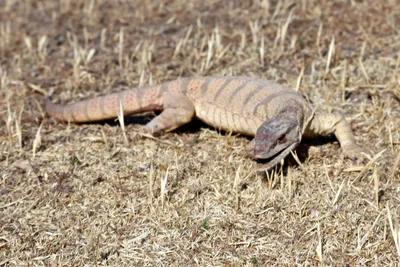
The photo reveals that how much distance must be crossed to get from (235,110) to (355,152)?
4.25 ft

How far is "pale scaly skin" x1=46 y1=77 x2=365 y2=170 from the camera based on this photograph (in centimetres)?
555

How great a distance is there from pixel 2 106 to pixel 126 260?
3204 millimetres

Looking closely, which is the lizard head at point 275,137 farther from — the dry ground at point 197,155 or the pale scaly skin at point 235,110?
the dry ground at point 197,155

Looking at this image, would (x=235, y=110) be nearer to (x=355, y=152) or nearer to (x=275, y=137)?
(x=275, y=137)

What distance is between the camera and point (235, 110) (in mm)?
6430

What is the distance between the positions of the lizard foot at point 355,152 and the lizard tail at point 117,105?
2057 millimetres

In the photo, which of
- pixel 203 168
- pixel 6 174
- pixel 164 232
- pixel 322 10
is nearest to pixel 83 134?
pixel 6 174

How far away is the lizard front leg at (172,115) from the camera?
6590mm

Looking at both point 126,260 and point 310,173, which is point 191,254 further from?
point 310,173

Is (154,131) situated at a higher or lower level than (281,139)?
lower

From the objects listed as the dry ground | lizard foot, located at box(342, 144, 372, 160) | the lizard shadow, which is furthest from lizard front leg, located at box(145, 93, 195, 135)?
lizard foot, located at box(342, 144, 372, 160)

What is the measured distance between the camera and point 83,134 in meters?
6.74

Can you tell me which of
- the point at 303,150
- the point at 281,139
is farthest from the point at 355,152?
the point at 281,139

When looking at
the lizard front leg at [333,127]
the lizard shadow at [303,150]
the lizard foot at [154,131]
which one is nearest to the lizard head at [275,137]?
the lizard shadow at [303,150]
